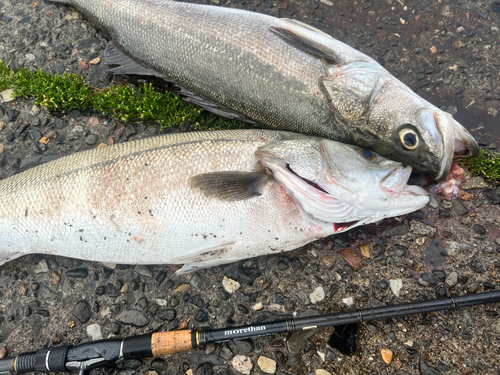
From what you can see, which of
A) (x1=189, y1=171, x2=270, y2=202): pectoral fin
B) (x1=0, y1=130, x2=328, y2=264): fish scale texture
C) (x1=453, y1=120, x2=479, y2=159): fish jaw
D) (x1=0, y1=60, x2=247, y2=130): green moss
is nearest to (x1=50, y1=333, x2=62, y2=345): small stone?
(x1=0, y1=130, x2=328, y2=264): fish scale texture

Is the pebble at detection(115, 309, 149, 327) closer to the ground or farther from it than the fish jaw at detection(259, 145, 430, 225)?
closer to the ground

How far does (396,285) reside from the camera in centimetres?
264

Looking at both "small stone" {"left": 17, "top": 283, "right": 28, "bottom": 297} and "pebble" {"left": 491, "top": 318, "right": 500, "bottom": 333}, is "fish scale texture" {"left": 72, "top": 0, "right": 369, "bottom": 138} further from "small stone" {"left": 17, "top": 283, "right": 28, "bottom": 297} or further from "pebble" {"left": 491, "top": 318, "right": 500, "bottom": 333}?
"small stone" {"left": 17, "top": 283, "right": 28, "bottom": 297}

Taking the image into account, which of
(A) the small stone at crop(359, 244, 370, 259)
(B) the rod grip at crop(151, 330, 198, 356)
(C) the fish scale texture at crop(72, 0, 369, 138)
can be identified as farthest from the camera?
(A) the small stone at crop(359, 244, 370, 259)

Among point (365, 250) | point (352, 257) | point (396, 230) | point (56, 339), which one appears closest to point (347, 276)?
point (352, 257)

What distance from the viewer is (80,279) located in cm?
286

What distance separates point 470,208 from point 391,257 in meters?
0.84

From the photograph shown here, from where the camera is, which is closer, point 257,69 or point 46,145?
point 257,69

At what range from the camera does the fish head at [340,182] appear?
2.30 meters

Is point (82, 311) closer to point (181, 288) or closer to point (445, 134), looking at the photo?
point (181, 288)

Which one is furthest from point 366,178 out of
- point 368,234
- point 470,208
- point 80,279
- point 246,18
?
point 80,279

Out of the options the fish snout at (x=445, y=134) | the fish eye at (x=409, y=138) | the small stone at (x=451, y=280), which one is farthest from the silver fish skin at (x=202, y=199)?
the small stone at (x=451, y=280)

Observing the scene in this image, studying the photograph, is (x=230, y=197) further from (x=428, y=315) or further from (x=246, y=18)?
(x=428, y=315)

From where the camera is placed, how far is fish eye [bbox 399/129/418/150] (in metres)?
2.43
